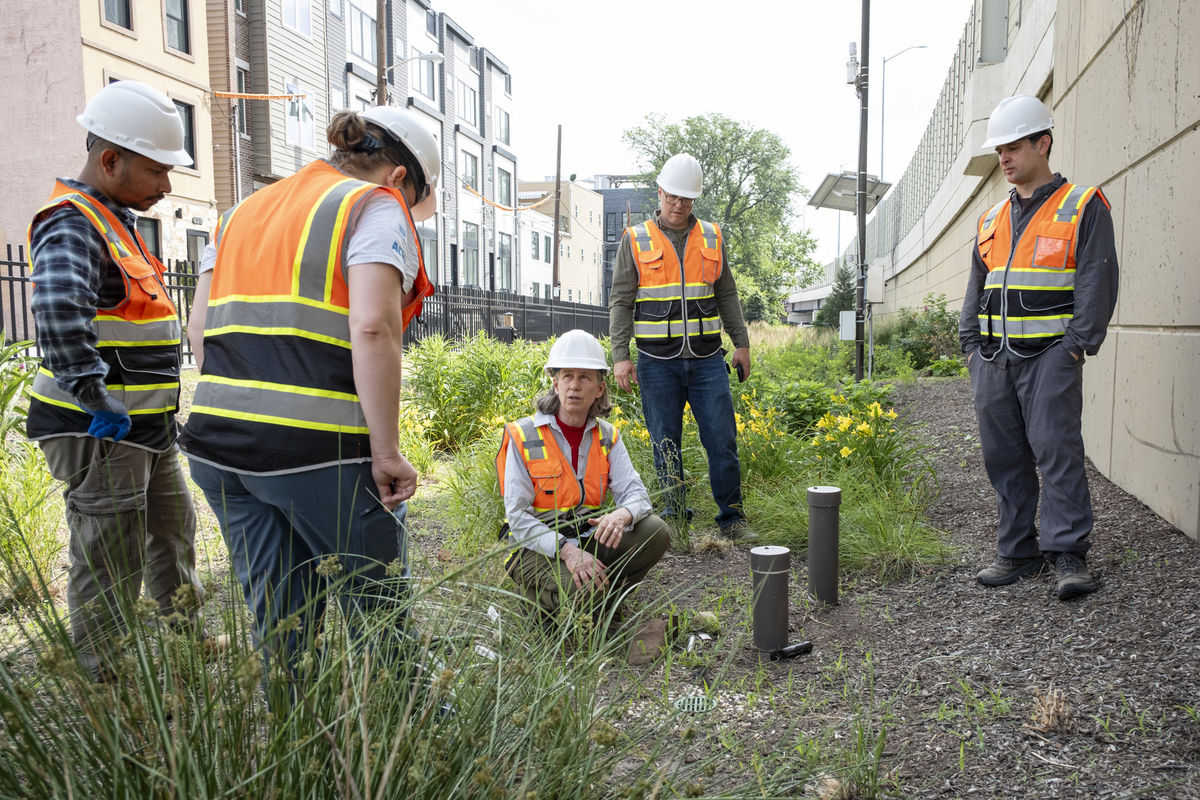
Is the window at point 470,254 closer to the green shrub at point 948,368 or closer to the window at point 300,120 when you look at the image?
the window at point 300,120

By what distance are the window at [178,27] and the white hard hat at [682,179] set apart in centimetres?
1863

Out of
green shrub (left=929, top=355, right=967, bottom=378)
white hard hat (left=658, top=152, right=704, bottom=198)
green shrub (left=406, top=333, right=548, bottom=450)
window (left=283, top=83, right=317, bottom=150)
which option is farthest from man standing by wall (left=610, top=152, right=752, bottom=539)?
window (left=283, top=83, right=317, bottom=150)

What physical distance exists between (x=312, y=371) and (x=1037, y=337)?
121 inches

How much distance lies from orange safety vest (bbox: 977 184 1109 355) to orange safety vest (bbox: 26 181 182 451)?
336 centimetres

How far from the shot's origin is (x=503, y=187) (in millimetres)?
44406

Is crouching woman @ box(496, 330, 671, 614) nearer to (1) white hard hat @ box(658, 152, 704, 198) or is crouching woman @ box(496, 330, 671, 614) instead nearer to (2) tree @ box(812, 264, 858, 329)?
(1) white hard hat @ box(658, 152, 704, 198)

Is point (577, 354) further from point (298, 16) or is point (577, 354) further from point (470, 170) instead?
point (470, 170)

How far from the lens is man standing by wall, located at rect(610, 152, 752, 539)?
5156mm

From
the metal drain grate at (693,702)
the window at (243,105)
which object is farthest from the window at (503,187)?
the metal drain grate at (693,702)

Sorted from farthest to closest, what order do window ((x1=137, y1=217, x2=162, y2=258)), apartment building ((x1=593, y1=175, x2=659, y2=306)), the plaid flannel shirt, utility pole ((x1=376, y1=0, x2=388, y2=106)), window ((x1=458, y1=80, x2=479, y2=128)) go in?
apartment building ((x1=593, y1=175, x2=659, y2=306))
window ((x1=458, y1=80, x2=479, y2=128))
window ((x1=137, y1=217, x2=162, y2=258))
utility pole ((x1=376, y1=0, x2=388, y2=106))
the plaid flannel shirt

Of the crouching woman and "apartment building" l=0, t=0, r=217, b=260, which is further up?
"apartment building" l=0, t=0, r=217, b=260

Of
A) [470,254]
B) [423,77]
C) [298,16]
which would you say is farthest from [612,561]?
[470,254]

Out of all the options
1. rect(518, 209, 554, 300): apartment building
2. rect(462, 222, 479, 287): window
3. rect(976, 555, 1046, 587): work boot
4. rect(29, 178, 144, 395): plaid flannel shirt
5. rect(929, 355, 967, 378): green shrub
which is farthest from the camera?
rect(518, 209, 554, 300): apartment building

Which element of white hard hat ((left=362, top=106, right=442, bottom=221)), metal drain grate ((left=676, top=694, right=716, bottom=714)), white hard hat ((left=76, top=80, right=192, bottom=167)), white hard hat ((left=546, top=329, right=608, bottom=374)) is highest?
white hard hat ((left=76, top=80, right=192, bottom=167))
